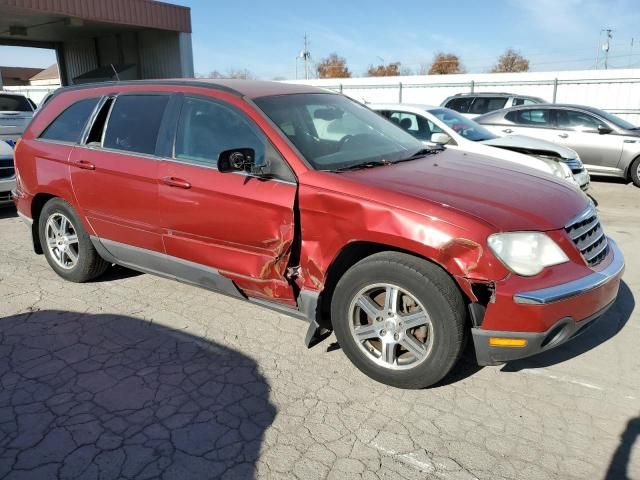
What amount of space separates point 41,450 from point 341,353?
72.8 inches

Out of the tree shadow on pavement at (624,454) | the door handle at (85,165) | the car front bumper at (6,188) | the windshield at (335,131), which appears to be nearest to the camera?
the tree shadow on pavement at (624,454)

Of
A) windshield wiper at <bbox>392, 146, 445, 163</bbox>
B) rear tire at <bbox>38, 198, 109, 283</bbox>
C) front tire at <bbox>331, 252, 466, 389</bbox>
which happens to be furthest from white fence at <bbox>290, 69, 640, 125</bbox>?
front tire at <bbox>331, 252, 466, 389</bbox>

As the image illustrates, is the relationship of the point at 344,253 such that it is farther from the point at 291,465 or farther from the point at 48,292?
the point at 48,292

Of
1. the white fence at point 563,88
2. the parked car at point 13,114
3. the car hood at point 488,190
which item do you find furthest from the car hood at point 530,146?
the white fence at point 563,88

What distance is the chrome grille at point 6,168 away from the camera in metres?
7.83

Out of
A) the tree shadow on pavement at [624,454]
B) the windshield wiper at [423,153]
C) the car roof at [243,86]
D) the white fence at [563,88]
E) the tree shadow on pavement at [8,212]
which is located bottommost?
the tree shadow on pavement at [624,454]

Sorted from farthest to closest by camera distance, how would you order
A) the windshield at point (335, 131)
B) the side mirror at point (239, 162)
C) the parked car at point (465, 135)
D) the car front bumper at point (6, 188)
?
the parked car at point (465, 135) < the car front bumper at point (6, 188) < the windshield at point (335, 131) < the side mirror at point (239, 162)

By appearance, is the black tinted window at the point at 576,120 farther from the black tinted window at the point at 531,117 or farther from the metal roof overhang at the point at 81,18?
the metal roof overhang at the point at 81,18

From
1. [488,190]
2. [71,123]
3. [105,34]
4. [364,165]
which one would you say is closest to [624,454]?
[488,190]

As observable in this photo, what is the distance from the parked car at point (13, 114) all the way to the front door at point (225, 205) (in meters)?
8.43

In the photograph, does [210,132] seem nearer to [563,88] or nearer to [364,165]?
[364,165]

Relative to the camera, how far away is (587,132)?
33.9 feet

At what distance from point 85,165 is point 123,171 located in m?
0.51

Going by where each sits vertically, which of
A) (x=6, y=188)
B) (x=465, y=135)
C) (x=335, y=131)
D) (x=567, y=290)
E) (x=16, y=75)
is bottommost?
(x=6, y=188)
